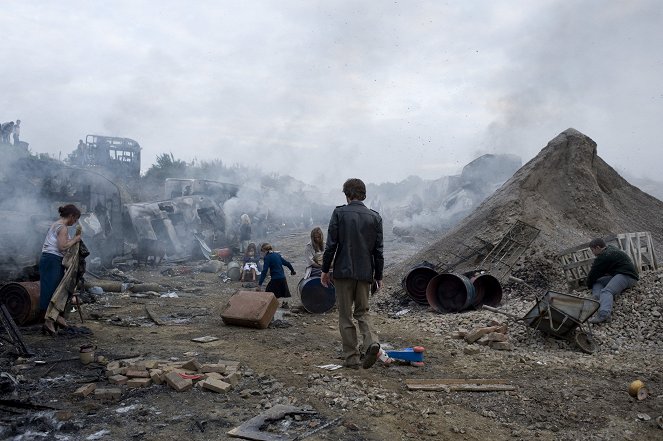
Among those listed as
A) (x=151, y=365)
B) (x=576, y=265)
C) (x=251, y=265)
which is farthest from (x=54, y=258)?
(x=576, y=265)

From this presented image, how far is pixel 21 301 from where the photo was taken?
680 cm

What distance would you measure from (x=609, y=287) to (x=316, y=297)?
4.36m

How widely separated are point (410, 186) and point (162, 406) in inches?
2416

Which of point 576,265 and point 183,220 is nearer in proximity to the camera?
point 576,265

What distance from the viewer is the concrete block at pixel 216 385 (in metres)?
4.29

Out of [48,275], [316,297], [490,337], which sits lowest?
[490,337]

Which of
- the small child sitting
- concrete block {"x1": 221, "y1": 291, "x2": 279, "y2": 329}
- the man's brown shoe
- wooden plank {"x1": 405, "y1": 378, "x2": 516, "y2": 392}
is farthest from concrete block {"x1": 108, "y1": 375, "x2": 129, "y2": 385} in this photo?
the small child sitting

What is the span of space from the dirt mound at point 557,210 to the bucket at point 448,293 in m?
1.91

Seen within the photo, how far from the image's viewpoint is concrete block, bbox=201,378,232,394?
429cm

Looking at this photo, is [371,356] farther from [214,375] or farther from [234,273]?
[234,273]

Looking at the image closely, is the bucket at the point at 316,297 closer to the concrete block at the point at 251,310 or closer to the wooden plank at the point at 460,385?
the concrete block at the point at 251,310

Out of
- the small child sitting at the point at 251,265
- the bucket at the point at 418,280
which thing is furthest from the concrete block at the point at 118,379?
the small child sitting at the point at 251,265

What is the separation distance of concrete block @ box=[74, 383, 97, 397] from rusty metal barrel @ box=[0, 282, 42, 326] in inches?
123

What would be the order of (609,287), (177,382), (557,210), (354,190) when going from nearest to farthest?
(177,382) → (354,190) → (609,287) → (557,210)
